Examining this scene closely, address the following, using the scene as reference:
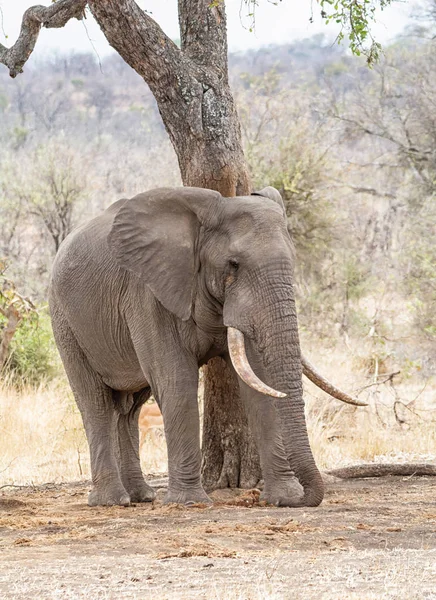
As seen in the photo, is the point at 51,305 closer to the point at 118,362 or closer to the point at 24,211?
the point at 118,362

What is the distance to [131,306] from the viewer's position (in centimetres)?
733

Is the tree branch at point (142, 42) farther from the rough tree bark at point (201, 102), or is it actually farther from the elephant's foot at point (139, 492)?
the elephant's foot at point (139, 492)

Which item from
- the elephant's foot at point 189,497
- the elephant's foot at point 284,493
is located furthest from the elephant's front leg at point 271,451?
the elephant's foot at point 189,497

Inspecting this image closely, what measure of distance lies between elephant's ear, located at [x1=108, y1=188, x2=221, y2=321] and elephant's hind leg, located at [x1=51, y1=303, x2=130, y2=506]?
116cm

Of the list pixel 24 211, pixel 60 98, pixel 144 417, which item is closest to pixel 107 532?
pixel 144 417

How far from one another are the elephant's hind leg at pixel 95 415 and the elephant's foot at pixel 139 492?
22cm

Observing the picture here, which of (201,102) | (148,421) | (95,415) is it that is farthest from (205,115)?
(148,421)

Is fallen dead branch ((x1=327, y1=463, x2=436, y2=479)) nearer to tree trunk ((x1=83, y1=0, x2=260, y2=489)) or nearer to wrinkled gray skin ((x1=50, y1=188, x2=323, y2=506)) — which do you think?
tree trunk ((x1=83, y1=0, x2=260, y2=489))

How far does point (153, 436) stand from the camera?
11148 millimetres

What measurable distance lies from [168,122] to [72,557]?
4.01 metres

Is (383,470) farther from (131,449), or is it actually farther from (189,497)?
(189,497)

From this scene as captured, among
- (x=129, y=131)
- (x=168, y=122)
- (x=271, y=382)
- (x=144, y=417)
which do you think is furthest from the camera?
(x=129, y=131)

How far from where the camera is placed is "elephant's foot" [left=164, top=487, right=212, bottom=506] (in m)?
7.07

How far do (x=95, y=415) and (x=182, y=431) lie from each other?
3.63 ft
